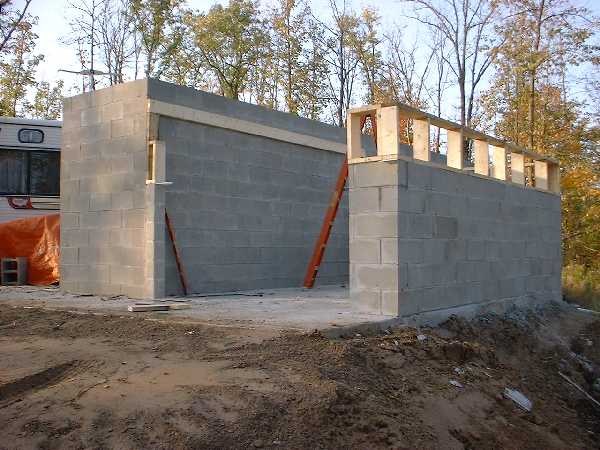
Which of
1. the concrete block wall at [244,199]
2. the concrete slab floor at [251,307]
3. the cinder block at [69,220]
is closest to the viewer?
the concrete slab floor at [251,307]

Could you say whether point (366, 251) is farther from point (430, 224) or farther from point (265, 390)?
point (265, 390)

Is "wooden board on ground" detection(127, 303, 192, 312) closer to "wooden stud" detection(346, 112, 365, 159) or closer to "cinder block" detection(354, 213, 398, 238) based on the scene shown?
"cinder block" detection(354, 213, 398, 238)

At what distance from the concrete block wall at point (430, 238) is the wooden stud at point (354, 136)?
0.22 meters

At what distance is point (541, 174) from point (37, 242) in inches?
426

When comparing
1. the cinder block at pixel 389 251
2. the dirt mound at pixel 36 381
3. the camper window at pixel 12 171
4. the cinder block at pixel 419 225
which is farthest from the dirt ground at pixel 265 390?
→ the camper window at pixel 12 171

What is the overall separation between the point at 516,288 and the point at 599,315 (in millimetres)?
2419

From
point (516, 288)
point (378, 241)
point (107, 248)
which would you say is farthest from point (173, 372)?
point (516, 288)

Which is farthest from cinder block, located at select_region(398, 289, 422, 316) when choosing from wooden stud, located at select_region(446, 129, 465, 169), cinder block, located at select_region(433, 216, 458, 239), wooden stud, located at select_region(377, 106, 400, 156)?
wooden stud, located at select_region(446, 129, 465, 169)

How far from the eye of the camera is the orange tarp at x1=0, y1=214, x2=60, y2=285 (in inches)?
502

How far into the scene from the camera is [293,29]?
28.9 metres

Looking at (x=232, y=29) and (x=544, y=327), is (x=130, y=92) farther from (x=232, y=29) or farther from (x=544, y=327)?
(x=232, y=29)

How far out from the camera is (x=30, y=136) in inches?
522

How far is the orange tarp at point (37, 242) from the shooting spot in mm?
12742

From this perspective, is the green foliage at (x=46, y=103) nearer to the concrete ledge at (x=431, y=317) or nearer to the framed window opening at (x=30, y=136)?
the framed window opening at (x=30, y=136)
